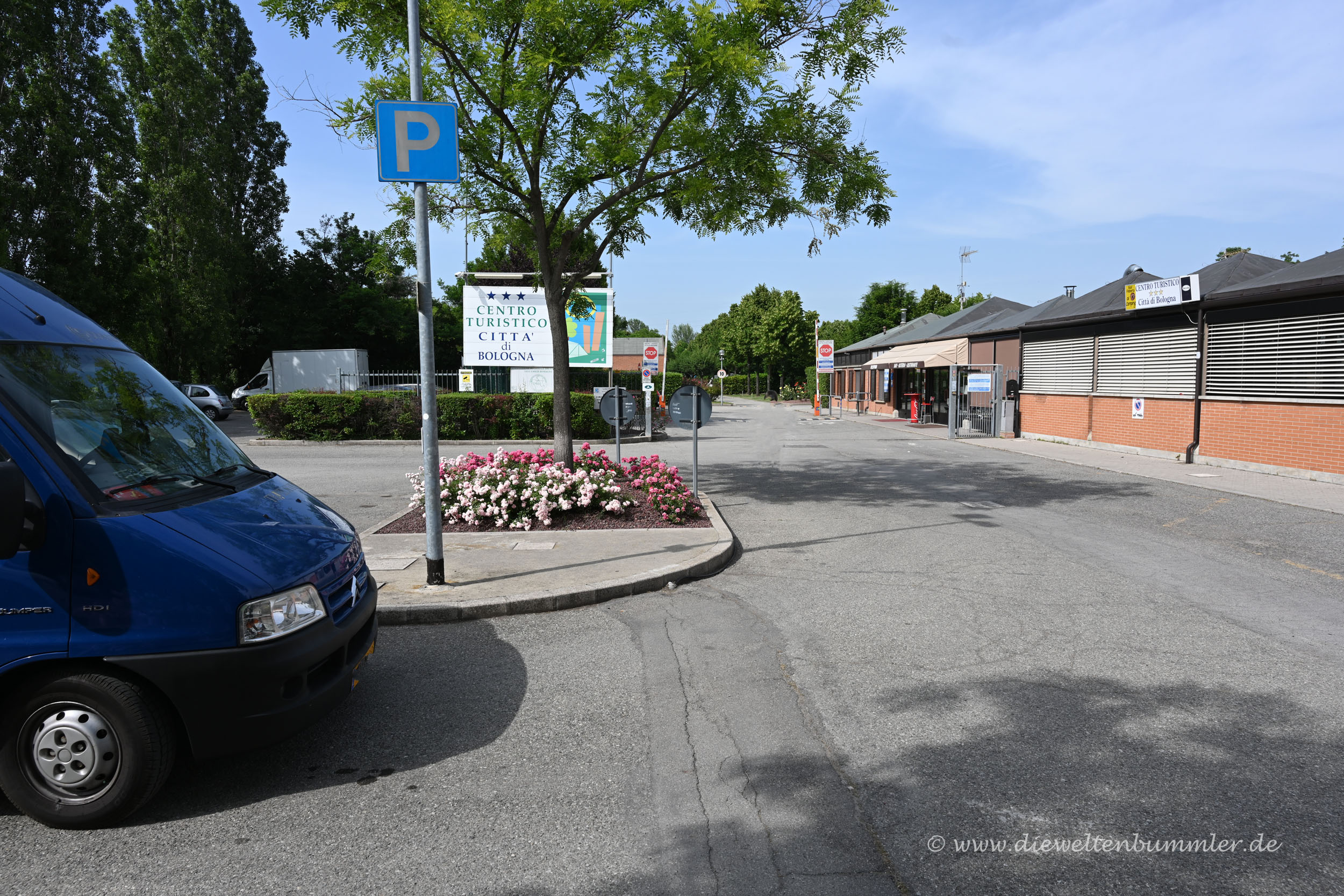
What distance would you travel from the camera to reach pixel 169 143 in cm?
3572

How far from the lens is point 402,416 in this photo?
917 inches

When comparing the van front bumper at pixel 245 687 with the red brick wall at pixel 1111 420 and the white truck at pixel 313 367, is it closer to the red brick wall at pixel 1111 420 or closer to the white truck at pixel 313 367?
the red brick wall at pixel 1111 420

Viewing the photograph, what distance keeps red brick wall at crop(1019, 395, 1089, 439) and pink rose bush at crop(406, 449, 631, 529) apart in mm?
16892

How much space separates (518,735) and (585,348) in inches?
866

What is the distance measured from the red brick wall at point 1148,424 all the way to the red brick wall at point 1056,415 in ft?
2.02

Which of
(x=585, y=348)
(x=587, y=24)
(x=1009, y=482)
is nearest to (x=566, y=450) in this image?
(x=587, y=24)

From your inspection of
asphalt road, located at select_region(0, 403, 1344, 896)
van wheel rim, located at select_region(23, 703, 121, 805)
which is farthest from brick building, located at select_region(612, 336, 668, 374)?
van wheel rim, located at select_region(23, 703, 121, 805)

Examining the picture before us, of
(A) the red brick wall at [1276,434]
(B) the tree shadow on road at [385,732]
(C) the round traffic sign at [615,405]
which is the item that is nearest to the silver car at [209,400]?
(C) the round traffic sign at [615,405]

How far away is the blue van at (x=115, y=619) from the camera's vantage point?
2.94 metres

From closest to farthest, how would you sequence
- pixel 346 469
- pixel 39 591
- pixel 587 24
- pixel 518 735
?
pixel 39 591 < pixel 518 735 < pixel 587 24 < pixel 346 469

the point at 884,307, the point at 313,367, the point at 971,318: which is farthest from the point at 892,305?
the point at 313,367

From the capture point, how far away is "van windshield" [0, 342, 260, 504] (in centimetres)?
318

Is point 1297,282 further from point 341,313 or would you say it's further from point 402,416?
point 341,313

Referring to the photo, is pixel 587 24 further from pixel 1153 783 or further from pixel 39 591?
pixel 1153 783
